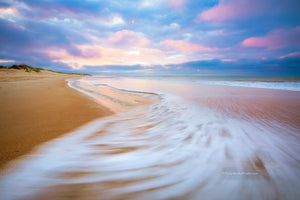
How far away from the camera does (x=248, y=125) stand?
2.64 metres

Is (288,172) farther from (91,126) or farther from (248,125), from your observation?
(91,126)

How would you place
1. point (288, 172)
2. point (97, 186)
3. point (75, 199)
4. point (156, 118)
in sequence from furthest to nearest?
point (156, 118), point (288, 172), point (97, 186), point (75, 199)

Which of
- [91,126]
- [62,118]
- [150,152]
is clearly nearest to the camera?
[150,152]

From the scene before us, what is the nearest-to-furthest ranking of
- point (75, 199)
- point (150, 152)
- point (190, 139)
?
point (75, 199) < point (150, 152) < point (190, 139)

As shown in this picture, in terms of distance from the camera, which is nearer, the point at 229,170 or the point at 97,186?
the point at 97,186

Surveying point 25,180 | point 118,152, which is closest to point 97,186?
point 118,152

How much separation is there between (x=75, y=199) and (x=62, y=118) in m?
2.19

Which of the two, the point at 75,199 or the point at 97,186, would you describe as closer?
the point at 75,199

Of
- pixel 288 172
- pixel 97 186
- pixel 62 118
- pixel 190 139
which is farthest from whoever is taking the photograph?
pixel 62 118

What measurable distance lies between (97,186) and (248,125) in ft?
9.67

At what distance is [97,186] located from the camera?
4.04 feet

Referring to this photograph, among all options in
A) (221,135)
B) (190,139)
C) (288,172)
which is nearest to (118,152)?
(190,139)

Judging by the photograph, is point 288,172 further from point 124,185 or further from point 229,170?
point 124,185

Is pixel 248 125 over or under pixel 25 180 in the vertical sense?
over
